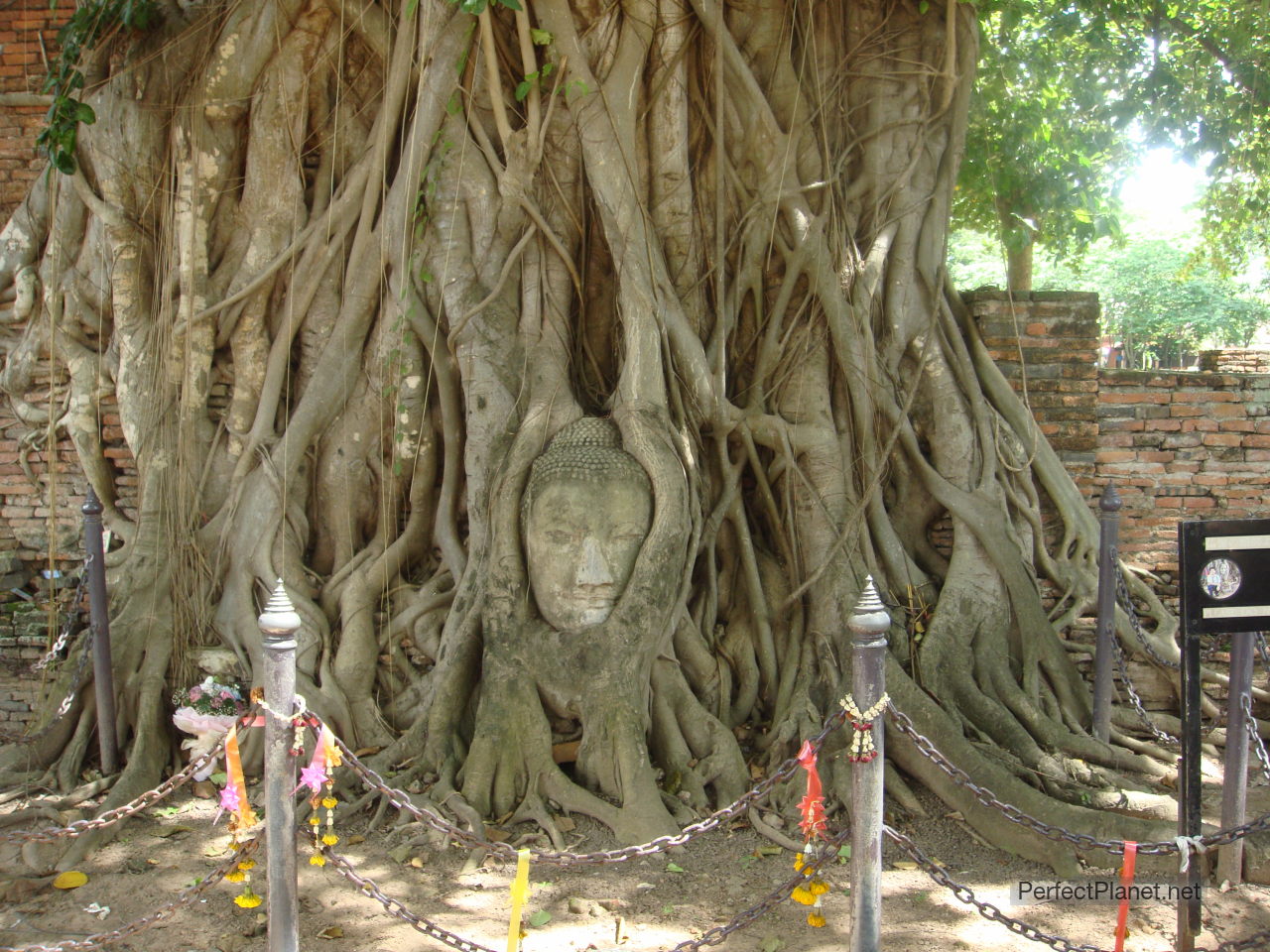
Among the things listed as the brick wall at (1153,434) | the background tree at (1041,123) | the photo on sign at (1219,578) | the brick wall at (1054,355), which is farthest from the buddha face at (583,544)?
the background tree at (1041,123)

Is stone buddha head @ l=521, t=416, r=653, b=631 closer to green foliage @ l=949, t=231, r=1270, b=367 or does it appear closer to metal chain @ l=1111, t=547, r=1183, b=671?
metal chain @ l=1111, t=547, r=1183, b=671

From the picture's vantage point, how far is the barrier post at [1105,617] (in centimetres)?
411

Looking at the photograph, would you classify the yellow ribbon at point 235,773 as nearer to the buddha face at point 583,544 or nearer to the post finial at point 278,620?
the post finial at point 278,620

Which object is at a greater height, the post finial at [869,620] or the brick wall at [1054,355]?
the brick wall at [1054,355]

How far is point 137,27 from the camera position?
15.4 feet

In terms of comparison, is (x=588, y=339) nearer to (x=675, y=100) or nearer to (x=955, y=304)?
(x=675, y=100)

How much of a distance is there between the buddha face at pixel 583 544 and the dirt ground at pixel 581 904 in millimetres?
797

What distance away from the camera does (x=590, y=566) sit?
3924 millimetres

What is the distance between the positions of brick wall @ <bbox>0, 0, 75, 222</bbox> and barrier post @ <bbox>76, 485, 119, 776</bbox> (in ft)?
7.56

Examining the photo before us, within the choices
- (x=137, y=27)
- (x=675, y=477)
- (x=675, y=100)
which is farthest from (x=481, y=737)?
(x=137, y=27)

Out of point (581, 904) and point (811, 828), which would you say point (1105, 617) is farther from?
point (581, 904)

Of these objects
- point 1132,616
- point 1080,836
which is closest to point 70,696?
point 1080,836

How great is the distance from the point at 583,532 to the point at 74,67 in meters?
3.24

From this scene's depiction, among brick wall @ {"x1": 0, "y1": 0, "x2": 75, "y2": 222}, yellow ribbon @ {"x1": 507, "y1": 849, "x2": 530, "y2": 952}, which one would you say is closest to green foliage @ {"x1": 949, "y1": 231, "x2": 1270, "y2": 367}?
brick wall @ {"x1": 0, "y1": 0, "x2": 75, "y2": 222}
